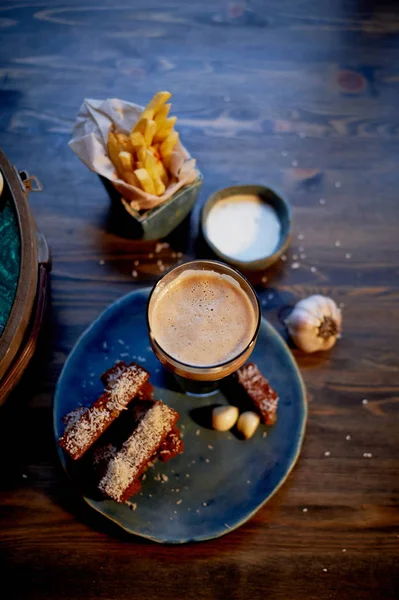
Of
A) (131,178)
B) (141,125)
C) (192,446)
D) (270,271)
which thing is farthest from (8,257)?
(270,271)

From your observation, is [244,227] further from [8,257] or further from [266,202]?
[8,257]

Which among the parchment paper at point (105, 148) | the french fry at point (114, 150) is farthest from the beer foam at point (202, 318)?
the french fry at point (114, 150)

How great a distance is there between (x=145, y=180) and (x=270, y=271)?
634mm

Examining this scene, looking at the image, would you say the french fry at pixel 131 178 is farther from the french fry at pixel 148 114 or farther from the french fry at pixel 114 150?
the french fry at pixel 148 114

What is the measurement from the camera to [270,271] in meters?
2.17

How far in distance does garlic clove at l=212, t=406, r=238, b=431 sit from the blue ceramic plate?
0.03 meters

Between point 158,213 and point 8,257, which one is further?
point 158,213

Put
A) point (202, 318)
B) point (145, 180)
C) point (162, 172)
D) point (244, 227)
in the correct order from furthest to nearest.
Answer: point (244, 227) → point (162, 172) → point (145, 180) → point (202, 318)

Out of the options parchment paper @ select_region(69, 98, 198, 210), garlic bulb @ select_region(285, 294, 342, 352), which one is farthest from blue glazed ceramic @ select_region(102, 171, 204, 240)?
garlic bulb @ select_region(285, 294, 342, 352)

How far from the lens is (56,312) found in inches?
81.0

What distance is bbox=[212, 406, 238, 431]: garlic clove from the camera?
1815mm

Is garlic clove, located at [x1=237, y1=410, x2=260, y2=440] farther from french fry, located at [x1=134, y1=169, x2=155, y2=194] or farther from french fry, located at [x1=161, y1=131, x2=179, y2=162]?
french fry, located at [x1=161, y1=131, x2=179, y2=162]

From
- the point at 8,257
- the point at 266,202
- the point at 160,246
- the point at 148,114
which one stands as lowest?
the point at 160,246

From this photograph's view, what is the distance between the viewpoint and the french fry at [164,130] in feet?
6.06
